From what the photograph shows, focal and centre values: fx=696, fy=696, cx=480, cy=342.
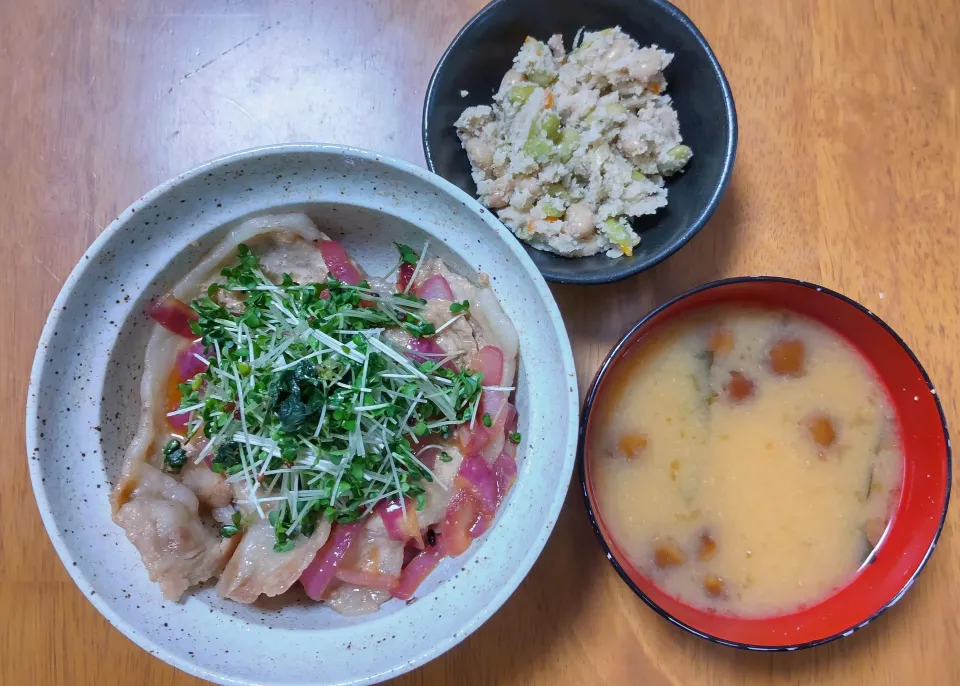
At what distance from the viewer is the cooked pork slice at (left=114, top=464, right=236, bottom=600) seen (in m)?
1.15

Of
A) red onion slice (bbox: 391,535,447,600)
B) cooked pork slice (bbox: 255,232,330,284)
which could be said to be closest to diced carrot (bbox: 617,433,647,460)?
red onion slice (bbox: 391,535,447,600)

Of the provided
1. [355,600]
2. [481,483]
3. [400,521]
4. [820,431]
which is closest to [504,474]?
[481,483]

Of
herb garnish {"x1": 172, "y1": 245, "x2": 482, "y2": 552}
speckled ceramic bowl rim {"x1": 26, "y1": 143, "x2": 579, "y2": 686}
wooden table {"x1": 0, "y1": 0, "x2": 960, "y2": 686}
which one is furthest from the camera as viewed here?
wooden table {"x1": 0, "y1": 0, "x2": 960, "y2": 686}

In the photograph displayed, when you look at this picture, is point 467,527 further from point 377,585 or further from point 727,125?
point 727,125

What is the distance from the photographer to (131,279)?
1198 mm

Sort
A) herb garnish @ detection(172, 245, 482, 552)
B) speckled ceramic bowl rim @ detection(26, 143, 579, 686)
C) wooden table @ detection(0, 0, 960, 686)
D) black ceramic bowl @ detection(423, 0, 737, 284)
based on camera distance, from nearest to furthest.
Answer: speckled ceramic bowl rim @ detection(26, 143, 579, 686)
herb garnish @ detection(172, 245, 482, 552)
black ceramic bowl @ detection(423, 0, 737, 284)
wooden table @ detection(0, 0, 960, 686)

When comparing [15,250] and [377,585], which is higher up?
[15,250]

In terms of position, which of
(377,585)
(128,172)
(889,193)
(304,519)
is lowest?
(377,585)

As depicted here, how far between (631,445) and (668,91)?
2.47 ft

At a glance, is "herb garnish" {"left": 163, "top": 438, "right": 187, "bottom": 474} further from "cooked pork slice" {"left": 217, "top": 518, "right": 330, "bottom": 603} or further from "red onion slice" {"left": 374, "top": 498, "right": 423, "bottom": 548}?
"red onion slice" {"left": 374, "top": 498, "right": 423, "bottom": 548}

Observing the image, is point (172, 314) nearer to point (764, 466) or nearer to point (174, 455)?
point (174, 455)

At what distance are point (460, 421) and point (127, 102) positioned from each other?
1034 millimetres

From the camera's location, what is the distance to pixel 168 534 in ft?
3.81

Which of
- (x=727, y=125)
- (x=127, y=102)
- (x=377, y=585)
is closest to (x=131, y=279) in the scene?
(x=127, y=102)
